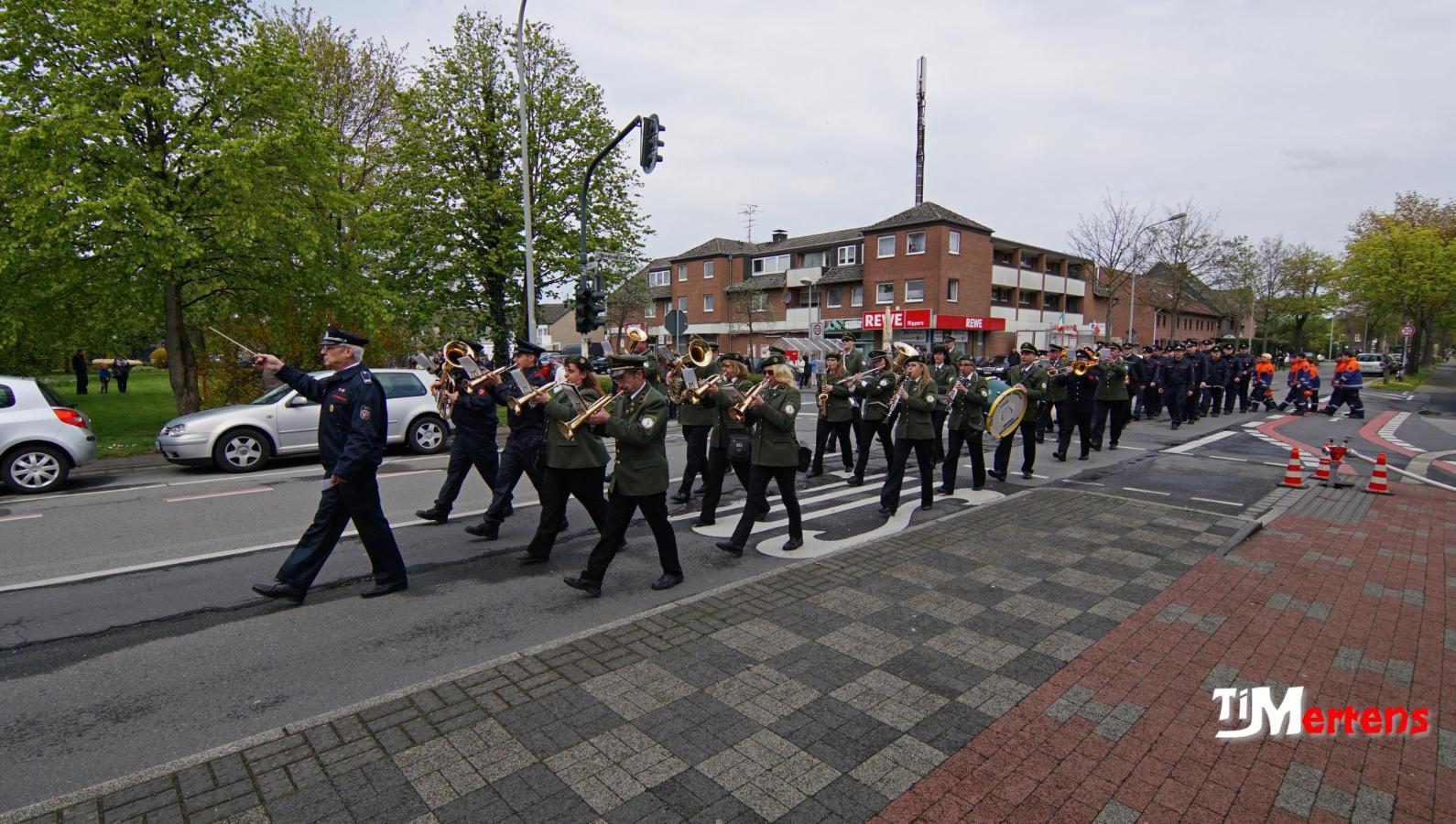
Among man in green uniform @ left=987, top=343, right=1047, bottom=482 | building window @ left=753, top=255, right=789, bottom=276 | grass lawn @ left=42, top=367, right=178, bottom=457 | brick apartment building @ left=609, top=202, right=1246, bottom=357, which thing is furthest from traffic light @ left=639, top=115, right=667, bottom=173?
building window @ left=753, top=255, right=789, bottom=276

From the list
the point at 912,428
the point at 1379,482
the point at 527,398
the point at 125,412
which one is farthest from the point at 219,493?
the point at 1379,482

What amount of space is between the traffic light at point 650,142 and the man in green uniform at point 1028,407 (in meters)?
8.10

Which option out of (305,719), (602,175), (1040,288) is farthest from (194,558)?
(1040,288)

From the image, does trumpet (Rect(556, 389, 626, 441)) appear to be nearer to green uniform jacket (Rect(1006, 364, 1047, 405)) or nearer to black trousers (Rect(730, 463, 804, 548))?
black trousers (Rect(730, 463, 804, 548))

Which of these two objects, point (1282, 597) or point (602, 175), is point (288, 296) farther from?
point (1282, 597)

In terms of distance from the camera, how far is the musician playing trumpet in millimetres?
5633

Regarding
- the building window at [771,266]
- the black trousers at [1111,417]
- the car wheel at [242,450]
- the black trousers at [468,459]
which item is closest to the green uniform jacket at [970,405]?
the black trousers at [1111,417]

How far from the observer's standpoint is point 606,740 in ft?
11.0

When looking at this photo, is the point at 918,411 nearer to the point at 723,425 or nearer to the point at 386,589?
the point at 723,425

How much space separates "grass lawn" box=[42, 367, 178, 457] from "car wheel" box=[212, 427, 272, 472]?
217cm

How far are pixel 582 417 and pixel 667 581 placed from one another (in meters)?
1.46

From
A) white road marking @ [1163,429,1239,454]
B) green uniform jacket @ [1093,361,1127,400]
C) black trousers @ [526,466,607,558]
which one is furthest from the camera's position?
white road marking @ [1163,429,1239,454]

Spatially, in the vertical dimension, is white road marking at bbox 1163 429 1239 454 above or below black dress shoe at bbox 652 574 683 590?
below

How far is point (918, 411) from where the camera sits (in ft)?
25.9
